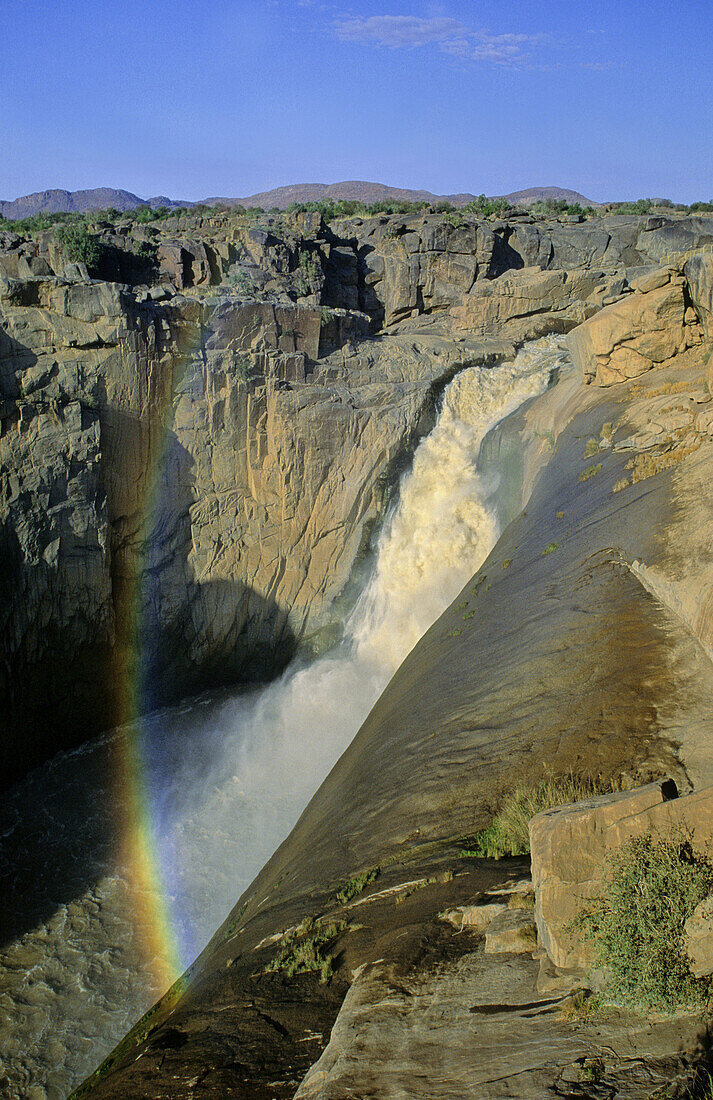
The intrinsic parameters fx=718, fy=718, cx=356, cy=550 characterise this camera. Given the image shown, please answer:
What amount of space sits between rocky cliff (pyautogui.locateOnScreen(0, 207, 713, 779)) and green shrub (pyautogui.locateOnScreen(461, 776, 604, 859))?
12.6 m

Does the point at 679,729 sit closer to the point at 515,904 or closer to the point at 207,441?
the point at 515,904

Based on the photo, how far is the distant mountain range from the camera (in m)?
104

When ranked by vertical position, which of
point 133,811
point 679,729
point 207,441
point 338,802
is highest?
point 207,441

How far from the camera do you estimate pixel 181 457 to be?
66.7ft

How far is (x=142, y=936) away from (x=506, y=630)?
8.80 metres

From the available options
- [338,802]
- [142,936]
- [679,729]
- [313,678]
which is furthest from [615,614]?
[313,678]

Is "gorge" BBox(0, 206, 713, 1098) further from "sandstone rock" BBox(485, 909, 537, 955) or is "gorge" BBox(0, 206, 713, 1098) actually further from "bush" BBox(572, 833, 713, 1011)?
"bush" BBox(572, 833, 713, 1011)

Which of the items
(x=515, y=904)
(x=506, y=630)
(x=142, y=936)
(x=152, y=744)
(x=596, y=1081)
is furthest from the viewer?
(x=152, y=744)

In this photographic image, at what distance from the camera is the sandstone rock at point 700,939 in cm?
405

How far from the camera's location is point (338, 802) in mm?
10648

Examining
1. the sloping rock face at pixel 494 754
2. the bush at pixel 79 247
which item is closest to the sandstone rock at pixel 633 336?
the sloping rock face at pixel 494 754

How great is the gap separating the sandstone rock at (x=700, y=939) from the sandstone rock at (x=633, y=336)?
14501 mm

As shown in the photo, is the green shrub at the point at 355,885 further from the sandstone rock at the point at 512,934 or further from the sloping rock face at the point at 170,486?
the sloping rock face at the point at 170,486

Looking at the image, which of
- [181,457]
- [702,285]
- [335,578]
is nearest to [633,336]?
[702,285]
